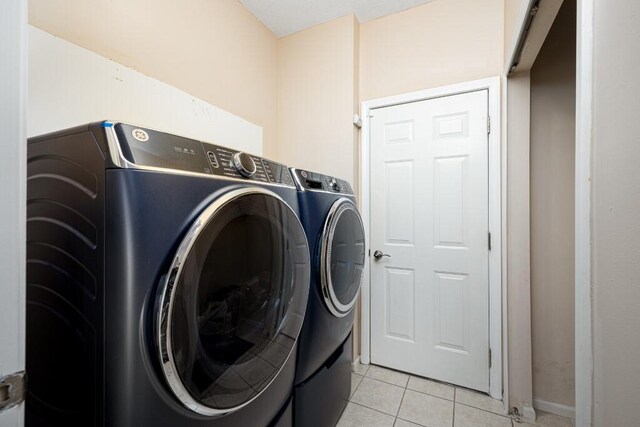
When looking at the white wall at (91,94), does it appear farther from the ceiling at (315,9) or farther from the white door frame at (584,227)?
the white door frame at (584,227)

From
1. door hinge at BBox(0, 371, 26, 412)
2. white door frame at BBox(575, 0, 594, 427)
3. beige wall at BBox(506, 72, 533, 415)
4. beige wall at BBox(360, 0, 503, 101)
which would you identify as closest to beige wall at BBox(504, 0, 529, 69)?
beige wall at BBox(360, 0, 503, 101)

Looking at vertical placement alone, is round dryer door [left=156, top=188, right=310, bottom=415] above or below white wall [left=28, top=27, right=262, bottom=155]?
below

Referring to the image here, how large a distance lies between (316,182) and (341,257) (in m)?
0.40

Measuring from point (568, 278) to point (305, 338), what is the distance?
1703mm

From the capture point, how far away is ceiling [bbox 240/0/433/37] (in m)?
1.96

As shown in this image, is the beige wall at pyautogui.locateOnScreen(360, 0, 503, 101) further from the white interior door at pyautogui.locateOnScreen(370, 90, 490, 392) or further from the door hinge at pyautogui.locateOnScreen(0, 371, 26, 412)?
the door hinge at pyautogui.locateOnScreen(0, 371, 26, 412)

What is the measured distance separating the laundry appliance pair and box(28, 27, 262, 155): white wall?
436 mm

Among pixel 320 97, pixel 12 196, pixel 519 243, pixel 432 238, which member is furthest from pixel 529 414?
pixel 320 97

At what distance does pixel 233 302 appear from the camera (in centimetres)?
76

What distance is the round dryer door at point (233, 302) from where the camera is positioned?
60cm

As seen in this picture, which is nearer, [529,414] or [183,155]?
[183,155]

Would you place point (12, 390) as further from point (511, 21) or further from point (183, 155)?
point (511, 21)

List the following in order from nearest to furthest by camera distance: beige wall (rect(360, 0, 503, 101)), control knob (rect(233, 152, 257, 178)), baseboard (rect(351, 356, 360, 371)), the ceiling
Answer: control knob (rect(233, 152, 257, 178))
beige wall (rect(360, 0, 503, 101))
the ceiling
baseboard (rect(351, 356, 360, 371))

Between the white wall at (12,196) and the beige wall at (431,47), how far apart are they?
2.09 meters
